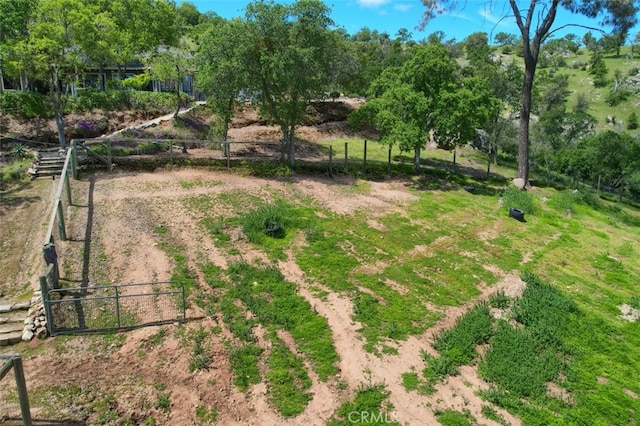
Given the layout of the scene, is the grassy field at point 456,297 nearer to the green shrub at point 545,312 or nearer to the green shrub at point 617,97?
the green shrub at point 545,312

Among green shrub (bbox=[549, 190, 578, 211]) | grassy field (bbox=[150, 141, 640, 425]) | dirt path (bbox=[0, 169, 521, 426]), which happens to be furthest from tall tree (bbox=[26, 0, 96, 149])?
green shrub (bbox=[549, 190, 578, 211])

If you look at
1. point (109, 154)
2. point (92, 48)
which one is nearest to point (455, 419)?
point (109, 154)

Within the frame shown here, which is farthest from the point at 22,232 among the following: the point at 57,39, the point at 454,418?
the point at 454,418

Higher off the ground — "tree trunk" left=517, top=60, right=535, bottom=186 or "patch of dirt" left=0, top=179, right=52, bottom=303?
"tree trunk" left=517, top=60, right=535, bottom=186

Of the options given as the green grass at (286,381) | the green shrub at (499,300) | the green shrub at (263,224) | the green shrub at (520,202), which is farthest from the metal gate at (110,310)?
the green shrub at (520,202)

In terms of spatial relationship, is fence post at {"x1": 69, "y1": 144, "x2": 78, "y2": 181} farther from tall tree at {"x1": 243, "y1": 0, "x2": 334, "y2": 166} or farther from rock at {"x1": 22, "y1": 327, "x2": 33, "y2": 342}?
rock at {"x1": 22, "y1": 327, "x2": 33, "y2": 342}

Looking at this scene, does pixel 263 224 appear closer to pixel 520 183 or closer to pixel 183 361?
pixel 183 361

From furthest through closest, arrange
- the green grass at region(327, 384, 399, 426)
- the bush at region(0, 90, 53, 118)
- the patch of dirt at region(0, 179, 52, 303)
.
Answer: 1. the bush at region(0, 90, 53, 118)
2. the patch of dirt at region(0, 179, 52, 303)
3. the green grass at region(327, 384, 399, 426)

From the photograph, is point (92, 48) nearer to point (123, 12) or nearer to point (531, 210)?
point (123, 12)
